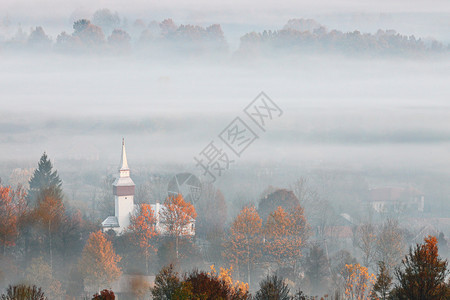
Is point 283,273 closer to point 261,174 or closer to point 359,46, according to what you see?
point 261,174

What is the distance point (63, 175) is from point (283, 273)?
68.8m

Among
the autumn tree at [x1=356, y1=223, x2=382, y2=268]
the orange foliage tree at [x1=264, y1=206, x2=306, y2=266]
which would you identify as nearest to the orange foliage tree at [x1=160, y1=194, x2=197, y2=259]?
the orange foliage tree at [x1=264, y1=206, x2=306, y2=266]

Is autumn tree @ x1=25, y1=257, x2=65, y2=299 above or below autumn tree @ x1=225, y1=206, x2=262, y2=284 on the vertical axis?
below

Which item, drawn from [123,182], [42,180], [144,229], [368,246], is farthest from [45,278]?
[368,246]

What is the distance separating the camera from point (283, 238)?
223 ft

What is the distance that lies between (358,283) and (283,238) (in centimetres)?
1128

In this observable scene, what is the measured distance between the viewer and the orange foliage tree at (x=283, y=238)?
2596 inches

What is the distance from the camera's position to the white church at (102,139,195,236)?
7256 centimetres

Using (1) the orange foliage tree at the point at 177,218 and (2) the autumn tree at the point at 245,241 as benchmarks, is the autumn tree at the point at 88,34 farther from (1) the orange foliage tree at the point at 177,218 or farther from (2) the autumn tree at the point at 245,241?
(2) the autumn tree at the point at 245,241

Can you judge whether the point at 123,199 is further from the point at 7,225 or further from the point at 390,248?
the point at 390,248

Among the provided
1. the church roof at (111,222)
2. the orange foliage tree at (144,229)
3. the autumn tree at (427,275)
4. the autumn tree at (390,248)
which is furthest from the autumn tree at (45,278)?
the autumn tree at (427,275)

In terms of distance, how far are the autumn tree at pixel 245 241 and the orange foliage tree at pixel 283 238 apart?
767 mm

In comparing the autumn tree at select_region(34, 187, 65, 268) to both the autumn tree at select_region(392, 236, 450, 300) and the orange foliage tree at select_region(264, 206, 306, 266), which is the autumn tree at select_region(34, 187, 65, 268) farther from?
the autumn tree at select_region(392, 236, 450, 300)

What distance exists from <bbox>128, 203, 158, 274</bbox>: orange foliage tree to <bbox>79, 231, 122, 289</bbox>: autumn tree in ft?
9.96
